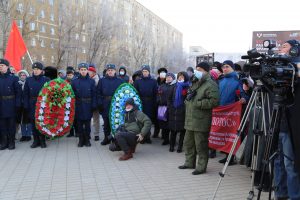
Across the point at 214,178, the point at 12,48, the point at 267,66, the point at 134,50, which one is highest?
the point at 134,50

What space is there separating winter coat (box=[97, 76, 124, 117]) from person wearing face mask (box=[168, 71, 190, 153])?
1691mm

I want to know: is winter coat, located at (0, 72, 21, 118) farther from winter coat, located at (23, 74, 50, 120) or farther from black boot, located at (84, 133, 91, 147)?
black boot, located at (84, 133, 91, 147)

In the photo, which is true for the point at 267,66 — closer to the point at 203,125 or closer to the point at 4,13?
the point at 203,125

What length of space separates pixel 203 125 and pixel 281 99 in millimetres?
2288

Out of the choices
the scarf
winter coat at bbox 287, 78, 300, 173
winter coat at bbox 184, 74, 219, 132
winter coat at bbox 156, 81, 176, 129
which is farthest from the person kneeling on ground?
winter coat at bbox 287, 78, 300, 173

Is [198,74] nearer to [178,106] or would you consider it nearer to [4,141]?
[178,106]

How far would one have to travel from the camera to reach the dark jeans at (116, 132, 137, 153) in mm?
7172

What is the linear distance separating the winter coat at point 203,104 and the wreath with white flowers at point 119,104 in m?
2.55

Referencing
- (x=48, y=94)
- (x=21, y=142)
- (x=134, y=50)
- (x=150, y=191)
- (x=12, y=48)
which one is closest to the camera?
(x=150, y=191)

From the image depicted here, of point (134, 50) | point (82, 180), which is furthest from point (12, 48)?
point (134, 50)

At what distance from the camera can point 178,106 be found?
25.8 feet

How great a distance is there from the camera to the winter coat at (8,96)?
8023mm

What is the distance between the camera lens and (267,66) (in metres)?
3.89

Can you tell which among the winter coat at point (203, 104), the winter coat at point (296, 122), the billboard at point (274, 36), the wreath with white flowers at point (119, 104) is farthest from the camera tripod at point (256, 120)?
the billboard at point (274, 36)
